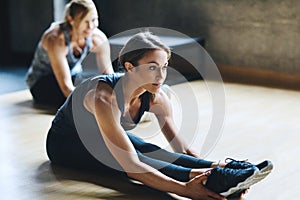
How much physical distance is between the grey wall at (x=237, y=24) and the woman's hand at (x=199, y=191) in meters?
3.14

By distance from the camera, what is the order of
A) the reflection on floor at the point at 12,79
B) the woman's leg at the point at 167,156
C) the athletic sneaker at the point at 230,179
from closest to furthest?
1. the athletic sneaker at the point at 230,179
2. the woman's leg at the point at 167,156
3. the reflection on floor at the point at 12,79

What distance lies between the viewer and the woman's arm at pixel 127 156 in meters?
2.56

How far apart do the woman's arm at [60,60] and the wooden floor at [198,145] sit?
8.9 inches

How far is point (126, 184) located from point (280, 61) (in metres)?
3.03

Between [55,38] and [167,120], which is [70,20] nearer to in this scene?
[55,38]

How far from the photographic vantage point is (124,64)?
9.03 ft

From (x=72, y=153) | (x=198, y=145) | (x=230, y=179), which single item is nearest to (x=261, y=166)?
(x=230, y=179)

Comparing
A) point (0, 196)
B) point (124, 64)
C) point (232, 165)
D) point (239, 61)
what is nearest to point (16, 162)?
point (0, 196)

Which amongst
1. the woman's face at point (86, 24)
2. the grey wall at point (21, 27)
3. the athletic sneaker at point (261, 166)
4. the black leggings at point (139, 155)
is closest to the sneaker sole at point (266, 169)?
the athletic sneaker at point (261, 166)

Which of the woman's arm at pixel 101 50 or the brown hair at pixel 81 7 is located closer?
the brown hair at pixel 81 7

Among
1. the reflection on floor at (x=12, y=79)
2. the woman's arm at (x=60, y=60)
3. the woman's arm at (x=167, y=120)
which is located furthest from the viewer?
the reflection on floor at (x=12, y=79)

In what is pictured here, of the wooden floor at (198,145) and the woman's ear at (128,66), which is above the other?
the woman's ear at (128,66)

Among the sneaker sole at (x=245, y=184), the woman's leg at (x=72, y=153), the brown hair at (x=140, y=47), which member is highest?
the brown hair at (x=140, y=47)

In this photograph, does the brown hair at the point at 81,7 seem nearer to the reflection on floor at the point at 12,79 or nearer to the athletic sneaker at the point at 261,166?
the reflection on floor at the point at 12,79
